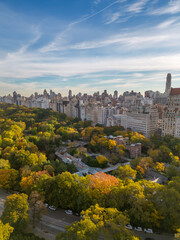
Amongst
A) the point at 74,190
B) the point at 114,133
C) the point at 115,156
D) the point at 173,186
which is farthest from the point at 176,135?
the point at 74,190

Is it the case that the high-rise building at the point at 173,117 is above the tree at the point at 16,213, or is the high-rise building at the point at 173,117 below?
above

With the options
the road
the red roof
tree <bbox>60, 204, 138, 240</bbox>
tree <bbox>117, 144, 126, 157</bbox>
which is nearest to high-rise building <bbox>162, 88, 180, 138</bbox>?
the red roof

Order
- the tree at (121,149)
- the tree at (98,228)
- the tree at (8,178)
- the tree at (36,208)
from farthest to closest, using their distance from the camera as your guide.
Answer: the tree at (121,149) → the tree at (8,178) → the tree at (36,208) → the tree at (98,228)

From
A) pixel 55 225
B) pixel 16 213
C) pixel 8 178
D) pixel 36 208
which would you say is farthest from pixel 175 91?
pixel 16 213

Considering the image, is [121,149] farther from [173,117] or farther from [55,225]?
[55,225]

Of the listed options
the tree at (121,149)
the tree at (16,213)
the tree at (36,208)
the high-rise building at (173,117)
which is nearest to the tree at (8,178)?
the tree at (36,208)

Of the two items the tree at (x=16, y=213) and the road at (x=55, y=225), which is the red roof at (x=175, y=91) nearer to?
the road at (x=55, y=225)

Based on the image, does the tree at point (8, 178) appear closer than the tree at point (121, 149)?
Yes
